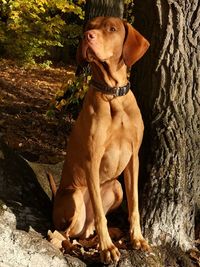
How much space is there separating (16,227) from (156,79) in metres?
1.68

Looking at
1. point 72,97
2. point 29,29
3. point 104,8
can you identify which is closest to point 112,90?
point 72,97

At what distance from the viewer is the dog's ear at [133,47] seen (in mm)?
3717

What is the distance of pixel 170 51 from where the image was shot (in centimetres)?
408

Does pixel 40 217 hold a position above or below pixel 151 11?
below

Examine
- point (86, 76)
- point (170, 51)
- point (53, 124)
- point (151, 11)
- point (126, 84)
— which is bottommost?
point (53, 124)

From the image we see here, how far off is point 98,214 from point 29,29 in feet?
34.0

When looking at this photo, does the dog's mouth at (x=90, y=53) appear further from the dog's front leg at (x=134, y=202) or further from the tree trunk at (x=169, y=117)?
the dog's front leg at (x=134, y=202)

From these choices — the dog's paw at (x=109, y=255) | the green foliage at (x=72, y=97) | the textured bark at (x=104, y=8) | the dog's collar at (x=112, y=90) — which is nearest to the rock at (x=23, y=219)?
the dog's paw at (x=109, y=255)

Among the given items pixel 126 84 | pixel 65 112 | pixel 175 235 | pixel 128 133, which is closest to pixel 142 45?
pixel 126 84

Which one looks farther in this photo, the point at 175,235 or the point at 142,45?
the point at 175,235

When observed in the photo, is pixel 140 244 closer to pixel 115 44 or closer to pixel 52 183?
pixel 52 183

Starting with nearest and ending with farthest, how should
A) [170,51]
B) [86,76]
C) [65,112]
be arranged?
1. [170,51]
2. [86,76]
3. [65,112]

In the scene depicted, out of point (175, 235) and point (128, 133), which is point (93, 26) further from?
point (175, 235)

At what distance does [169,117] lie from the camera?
414cm
